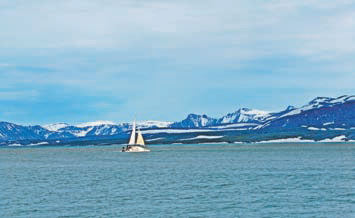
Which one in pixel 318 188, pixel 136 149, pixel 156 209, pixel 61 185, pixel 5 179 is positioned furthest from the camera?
pixel 136 149

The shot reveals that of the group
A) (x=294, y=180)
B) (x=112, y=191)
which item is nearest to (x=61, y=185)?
(x=112, y=191)

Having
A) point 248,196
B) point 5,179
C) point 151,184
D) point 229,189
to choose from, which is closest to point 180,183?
point 151,184

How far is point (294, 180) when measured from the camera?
62.8 metres

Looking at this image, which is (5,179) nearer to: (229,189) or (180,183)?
(180,183)

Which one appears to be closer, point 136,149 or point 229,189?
point 229,189

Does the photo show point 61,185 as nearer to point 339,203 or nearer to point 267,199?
point 267,199

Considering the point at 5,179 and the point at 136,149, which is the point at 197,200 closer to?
the point at 5,179

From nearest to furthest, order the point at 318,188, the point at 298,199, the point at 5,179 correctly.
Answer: the point at 298,199, the point at 318,188, the point at 5,179

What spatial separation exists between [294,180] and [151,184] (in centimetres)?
1493

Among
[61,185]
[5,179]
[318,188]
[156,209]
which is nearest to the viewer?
[156,209]

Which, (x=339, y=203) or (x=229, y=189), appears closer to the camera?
(x=339, y=203)

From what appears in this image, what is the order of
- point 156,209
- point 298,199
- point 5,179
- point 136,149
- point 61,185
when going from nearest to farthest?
point 156,209 < point 298,199 < point 61,185 < point 5,179 < point 136,149

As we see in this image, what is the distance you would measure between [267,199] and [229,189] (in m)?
8.49

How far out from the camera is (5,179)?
73125 millimetres
